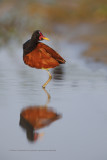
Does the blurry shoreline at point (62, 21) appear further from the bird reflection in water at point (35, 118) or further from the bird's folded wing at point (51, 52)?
the bird reflection in water at point (35, 118)

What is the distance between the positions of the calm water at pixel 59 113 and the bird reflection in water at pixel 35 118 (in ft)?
0.12

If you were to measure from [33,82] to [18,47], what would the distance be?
32.5ft

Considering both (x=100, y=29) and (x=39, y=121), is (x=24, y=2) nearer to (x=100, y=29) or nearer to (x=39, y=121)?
(x=100, y=29)

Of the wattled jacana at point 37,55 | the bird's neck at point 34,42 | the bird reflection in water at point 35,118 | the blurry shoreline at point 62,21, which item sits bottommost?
the bird reflection in water at point 35,118

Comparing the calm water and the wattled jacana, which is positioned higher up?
the wattled jacana

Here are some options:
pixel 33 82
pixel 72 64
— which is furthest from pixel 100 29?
pixel 33 82

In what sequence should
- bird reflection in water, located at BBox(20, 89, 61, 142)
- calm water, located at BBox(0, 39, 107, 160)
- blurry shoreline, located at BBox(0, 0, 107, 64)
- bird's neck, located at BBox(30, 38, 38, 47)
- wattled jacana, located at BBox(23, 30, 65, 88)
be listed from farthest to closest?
blurry shoreline, located at BBox(0, 0, 107, 64) → bird's neck, located at BBox(30, 38, 38, 47) → wattled jacana, located at BBox(23, 30, 65, 88) → bird reflection in water, located at BBox(20, 89, 61, 142) → calm water, located at BBox(0, 39, 107, 160)

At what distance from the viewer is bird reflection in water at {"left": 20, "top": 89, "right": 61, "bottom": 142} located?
6.04 meters

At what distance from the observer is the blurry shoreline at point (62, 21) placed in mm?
21016

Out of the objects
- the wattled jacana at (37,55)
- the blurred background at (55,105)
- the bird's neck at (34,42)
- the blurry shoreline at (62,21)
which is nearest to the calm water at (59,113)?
the blurred background at (55,105)

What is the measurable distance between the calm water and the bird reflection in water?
36 mm

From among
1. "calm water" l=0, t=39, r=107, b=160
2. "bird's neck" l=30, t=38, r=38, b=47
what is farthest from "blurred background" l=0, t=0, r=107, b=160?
"bird's neck" l=30, t=38, r=38, b=47

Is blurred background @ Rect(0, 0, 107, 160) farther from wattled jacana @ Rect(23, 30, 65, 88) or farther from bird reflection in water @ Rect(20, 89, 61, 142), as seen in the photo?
wattled jacana @ Rect(23, 30, 65, 88)

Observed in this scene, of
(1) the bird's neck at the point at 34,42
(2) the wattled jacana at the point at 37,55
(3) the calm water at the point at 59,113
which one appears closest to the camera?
(3) the calm water at the point at 59,113
